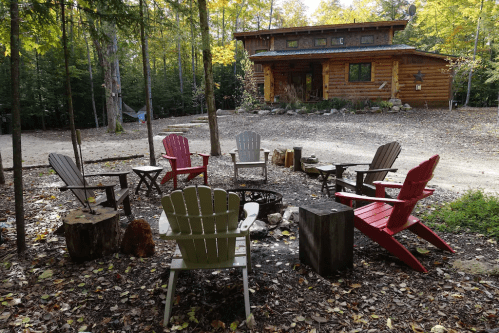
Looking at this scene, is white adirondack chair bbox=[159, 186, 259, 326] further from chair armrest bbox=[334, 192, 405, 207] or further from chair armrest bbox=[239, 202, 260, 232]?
chair armrest bbox=[334, 192, 405, 207]

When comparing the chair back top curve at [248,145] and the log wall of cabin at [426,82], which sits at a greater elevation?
the log wall of cabin at [426,82]

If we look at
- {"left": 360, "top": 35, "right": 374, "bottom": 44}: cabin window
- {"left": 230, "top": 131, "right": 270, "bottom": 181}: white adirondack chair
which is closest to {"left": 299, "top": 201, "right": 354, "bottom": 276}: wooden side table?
{"left": 230, "top": 131, "right": 270, "bottom": 181}: white adirondack chair

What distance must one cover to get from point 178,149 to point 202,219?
3811 mm

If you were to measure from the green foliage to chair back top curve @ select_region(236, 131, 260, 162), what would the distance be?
3.29 metres

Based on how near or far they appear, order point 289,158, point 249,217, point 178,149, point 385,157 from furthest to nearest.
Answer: point 289,158 → point 178,149 → point 385,157 → point 249,217

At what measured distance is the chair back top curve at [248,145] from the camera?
244 inches

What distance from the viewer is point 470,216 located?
3646 millimetres

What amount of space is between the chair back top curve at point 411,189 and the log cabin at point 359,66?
14.4 metres

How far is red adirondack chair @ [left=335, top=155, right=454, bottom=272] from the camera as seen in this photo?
2617mm

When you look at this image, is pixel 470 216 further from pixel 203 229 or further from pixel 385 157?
pixel 203 229

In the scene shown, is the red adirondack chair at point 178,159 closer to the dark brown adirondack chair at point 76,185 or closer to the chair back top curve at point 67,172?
the dark brown adirondack chair at point 76,185

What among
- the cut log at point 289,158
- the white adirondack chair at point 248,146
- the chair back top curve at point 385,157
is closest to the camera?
the chair back top curve at point 385,157

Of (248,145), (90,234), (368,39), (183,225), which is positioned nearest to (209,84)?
(248,145)

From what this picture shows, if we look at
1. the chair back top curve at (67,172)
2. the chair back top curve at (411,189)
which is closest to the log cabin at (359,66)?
the chair back top curve at (67,172)
